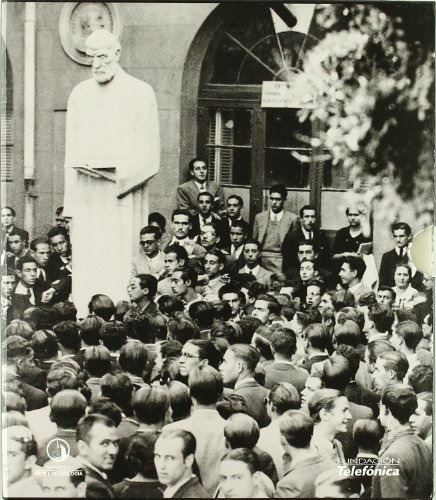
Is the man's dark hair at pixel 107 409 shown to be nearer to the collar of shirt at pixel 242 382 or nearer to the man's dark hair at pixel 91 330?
the man's dark hair at pixel 91 330

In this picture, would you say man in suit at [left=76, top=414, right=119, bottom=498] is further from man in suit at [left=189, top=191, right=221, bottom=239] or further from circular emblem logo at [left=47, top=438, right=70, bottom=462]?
man in suit at [left=189, top=191, right=221, bottom=239]

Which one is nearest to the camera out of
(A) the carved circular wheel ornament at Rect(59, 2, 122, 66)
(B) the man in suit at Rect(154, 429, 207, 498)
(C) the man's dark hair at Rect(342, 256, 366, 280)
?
(B) the man in suit at Rect(154, 429, 207, 498)

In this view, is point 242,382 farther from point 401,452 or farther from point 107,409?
point 401,452

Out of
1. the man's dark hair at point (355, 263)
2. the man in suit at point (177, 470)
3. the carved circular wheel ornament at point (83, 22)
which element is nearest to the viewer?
the man in suit at point (177, 470)

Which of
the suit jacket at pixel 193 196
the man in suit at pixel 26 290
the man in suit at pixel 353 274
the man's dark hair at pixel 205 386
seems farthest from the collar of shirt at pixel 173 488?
the suit jacket at pixel 193 196

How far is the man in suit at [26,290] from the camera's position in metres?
4.91

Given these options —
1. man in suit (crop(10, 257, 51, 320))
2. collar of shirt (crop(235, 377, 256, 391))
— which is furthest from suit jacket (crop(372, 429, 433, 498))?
man in suit (crop(10, 257, 51, 320))

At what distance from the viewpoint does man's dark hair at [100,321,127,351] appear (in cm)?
491

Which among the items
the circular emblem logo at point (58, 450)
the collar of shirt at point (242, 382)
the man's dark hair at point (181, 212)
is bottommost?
the circular emblem logo at point (58, 450)

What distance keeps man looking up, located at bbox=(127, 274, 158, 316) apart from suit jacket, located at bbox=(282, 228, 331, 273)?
0.66 meters

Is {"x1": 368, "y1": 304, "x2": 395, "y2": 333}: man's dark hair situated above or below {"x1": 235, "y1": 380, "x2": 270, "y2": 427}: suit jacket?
above

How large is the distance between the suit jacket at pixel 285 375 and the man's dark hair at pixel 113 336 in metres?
0.72

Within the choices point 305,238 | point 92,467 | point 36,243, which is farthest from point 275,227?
point 92,467

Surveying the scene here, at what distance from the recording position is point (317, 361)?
491cm
